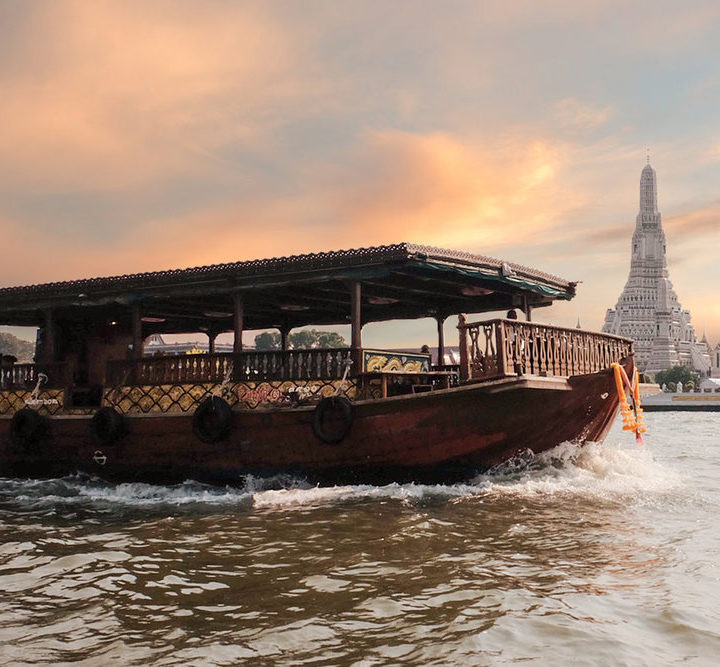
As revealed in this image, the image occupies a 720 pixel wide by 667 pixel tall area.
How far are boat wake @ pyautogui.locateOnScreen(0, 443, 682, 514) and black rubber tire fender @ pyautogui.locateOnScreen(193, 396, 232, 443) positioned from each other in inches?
26.9

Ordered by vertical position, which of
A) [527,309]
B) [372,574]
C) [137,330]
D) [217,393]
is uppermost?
[527,309]

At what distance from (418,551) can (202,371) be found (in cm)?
518

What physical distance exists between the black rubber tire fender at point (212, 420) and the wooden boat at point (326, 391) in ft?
0.07

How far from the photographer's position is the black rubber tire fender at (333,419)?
873cm

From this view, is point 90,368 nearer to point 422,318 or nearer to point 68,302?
point 68,302

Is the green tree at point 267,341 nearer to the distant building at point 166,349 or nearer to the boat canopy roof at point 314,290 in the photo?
the distant building at point 166,349

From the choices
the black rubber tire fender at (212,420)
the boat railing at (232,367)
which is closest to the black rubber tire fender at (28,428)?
the boat railing at (232,367)

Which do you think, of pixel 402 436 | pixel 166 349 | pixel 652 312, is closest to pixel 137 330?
pixel 402 436

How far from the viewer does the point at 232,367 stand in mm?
10047

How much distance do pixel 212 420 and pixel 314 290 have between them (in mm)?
3104

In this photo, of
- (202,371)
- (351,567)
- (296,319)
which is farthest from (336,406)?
(296,319)

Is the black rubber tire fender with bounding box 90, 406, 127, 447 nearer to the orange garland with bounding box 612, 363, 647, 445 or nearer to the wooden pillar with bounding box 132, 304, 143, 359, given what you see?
the wooden pillar with bounding box 132, 304, 143, 359

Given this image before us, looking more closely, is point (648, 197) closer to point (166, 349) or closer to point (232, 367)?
point (166, 349)

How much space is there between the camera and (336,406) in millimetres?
8773
